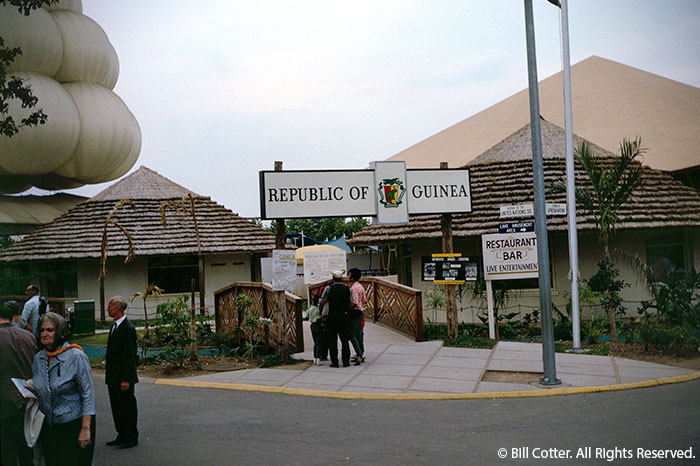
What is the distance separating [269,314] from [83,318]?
773 cm

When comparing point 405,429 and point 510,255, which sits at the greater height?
point 510,255

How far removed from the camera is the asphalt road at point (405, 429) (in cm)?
627

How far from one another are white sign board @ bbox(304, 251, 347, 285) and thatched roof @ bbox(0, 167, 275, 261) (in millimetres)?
7942

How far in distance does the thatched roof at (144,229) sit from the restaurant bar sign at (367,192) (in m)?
11.1

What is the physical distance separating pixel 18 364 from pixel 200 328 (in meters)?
10.5

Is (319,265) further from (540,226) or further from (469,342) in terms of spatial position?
(540,226)

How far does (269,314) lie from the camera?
13.4 m

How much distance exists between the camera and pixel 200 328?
15547 mm

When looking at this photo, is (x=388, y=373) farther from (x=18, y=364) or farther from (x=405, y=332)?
(x=18, y=364)

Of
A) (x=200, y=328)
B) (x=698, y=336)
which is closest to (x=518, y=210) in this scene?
(x=698, y=336)

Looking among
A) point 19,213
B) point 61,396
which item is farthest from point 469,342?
point 61,396

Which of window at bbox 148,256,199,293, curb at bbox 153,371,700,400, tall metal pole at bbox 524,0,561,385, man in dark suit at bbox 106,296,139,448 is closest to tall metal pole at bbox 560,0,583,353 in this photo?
curb at bbox 153,371,700,400

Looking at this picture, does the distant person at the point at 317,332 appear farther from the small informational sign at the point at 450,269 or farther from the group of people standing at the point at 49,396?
the group of people standing at the point at 49,396

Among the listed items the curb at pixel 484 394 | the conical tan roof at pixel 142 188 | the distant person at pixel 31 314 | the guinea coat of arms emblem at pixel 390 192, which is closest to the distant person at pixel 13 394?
the curb at pixel 484 394
